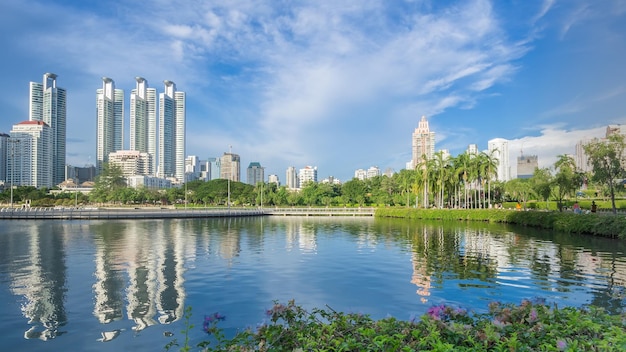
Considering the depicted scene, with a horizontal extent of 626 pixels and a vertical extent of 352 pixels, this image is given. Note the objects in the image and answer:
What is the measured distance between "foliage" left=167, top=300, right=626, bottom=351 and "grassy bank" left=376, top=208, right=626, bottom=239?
84.3 ft

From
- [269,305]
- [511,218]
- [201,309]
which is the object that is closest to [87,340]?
[201,309]

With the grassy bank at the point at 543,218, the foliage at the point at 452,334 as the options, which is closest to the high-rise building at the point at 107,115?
the grassy bank at the point at 543,218

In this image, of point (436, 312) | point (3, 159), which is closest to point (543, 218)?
point (436, 312)

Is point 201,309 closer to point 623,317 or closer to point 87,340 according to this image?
point 87,340

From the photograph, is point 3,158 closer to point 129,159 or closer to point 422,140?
point 129,159

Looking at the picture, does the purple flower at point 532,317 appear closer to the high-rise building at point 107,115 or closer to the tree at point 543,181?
the tree at point 543,181

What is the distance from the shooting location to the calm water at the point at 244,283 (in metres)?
8.93

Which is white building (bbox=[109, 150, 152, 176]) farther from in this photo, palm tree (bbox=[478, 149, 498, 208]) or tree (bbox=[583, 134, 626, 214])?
tree (bbox=[583, 134, 626, 214])

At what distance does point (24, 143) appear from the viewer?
5645 inches

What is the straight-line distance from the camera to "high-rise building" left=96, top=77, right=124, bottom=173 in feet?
630

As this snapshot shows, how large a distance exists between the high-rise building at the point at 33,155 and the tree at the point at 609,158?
→ 16092 cm

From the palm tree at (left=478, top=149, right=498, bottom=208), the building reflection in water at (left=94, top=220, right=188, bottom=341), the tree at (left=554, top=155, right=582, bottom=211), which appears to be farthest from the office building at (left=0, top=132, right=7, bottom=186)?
the tree at (left=554, top=155, right=582, bottom=211)

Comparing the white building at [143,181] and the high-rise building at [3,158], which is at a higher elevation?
the high-rise building at [3,158]

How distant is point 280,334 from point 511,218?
44964 millimetres
